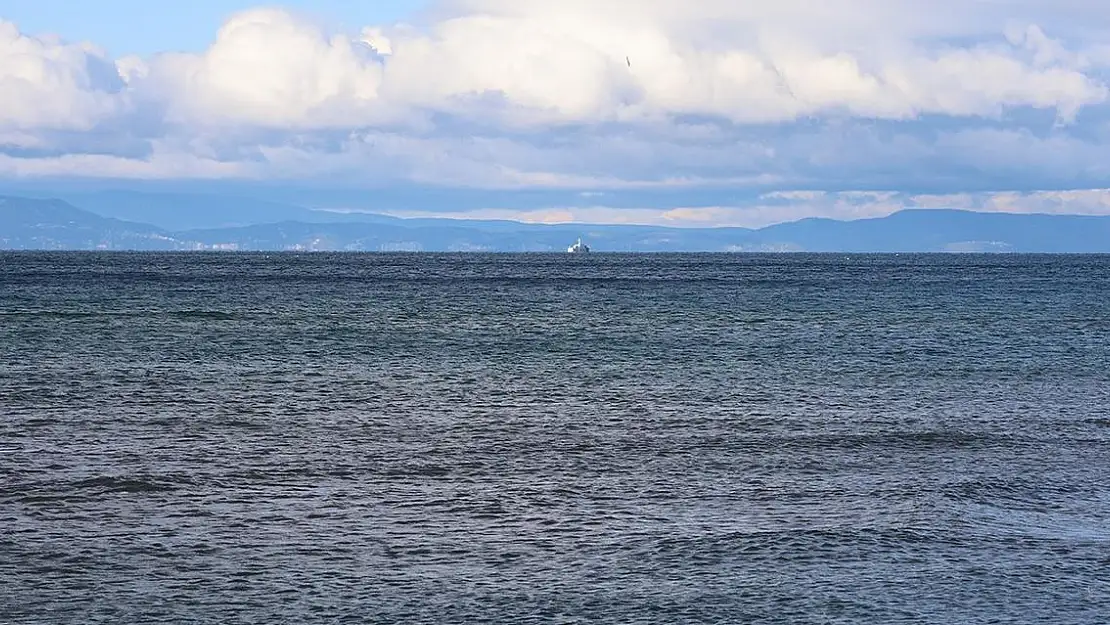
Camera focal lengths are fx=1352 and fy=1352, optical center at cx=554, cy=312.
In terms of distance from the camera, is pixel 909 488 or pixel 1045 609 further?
pixel 909 488

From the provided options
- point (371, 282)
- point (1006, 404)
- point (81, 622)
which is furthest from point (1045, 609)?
point (371, 282)

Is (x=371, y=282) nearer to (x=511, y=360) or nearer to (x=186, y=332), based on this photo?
(x=186, y=332)

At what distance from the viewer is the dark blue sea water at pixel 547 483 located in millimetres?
18641

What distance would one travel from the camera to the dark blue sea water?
61.2ft

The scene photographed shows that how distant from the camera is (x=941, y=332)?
228ft

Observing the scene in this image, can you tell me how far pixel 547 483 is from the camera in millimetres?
25828

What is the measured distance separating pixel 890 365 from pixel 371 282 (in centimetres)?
9879

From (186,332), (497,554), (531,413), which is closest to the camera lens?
(497,554)

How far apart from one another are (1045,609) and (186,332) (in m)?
50.6

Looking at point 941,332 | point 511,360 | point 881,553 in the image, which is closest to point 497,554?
point 881,553

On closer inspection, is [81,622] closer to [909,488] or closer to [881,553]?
[881,553]

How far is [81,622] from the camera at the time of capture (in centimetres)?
1727

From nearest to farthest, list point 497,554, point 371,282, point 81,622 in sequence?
point 81,622, point 497,554, point 371,282

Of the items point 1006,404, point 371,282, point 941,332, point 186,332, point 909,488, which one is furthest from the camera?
point 371,282
